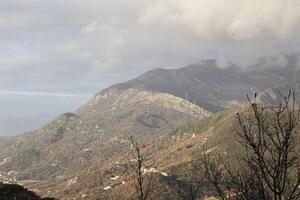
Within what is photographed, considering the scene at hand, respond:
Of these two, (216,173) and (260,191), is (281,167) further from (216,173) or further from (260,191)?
(216,173)

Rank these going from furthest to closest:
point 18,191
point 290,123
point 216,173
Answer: point 18,191 → point 216,173 → point 290,123

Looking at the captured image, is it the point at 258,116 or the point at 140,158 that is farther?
the point at 140,158

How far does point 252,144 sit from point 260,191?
1.41 m

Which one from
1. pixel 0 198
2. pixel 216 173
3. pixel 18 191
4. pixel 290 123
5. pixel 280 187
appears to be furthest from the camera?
pixel 18 191

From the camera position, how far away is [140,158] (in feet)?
58.2

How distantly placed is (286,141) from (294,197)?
1.74m

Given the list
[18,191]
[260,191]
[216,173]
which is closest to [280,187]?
[260,191]

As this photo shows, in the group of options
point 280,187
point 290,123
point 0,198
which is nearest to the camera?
point 280,187

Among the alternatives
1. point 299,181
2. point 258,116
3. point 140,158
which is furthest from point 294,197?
point 140,158

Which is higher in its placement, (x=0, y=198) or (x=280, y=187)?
(x=280, y=187)

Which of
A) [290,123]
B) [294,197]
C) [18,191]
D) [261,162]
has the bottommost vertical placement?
[18,191]

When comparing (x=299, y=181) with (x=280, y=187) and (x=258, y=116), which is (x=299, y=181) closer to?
(x=280, y=187)

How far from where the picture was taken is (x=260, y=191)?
14.5 m

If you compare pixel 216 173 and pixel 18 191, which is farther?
pixel 18 191
